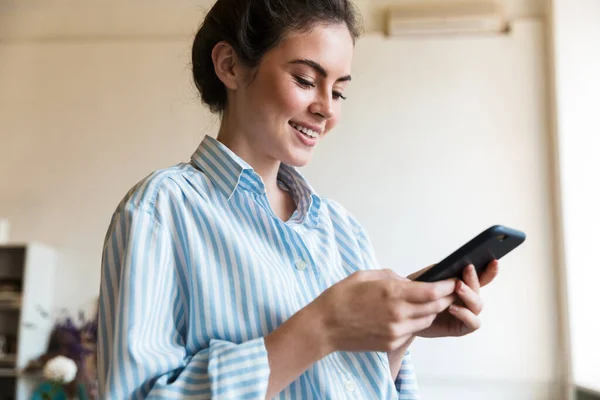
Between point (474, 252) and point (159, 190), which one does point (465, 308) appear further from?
point (159, 190)

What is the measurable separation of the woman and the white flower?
7.64ft

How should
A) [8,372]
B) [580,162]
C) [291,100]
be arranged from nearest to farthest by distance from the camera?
1. [291,100]
2. [8,372]
3. [580,162]

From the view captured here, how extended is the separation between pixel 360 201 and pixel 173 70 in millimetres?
1411

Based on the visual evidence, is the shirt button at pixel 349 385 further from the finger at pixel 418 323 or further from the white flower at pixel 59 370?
the white flower at pixel 59 370

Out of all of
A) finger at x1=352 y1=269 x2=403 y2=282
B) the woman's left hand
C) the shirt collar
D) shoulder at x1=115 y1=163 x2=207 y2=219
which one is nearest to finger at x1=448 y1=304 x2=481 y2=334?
the woman's left hand

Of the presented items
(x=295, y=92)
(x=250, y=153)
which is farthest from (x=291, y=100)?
(x=250, y=153)

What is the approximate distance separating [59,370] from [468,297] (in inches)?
104

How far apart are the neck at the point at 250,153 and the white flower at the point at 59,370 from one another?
7.80 feet

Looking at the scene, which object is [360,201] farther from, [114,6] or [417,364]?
[114,6]

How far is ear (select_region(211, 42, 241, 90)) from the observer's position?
3.13 feet

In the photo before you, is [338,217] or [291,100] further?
[338,217]

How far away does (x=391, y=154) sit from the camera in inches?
138

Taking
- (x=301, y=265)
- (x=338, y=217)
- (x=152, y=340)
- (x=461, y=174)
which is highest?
(x=461, y=174)

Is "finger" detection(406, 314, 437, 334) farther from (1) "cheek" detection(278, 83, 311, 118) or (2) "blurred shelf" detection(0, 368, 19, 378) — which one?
(2) "blurred shelf" detection(0, 368, 19, 378)
